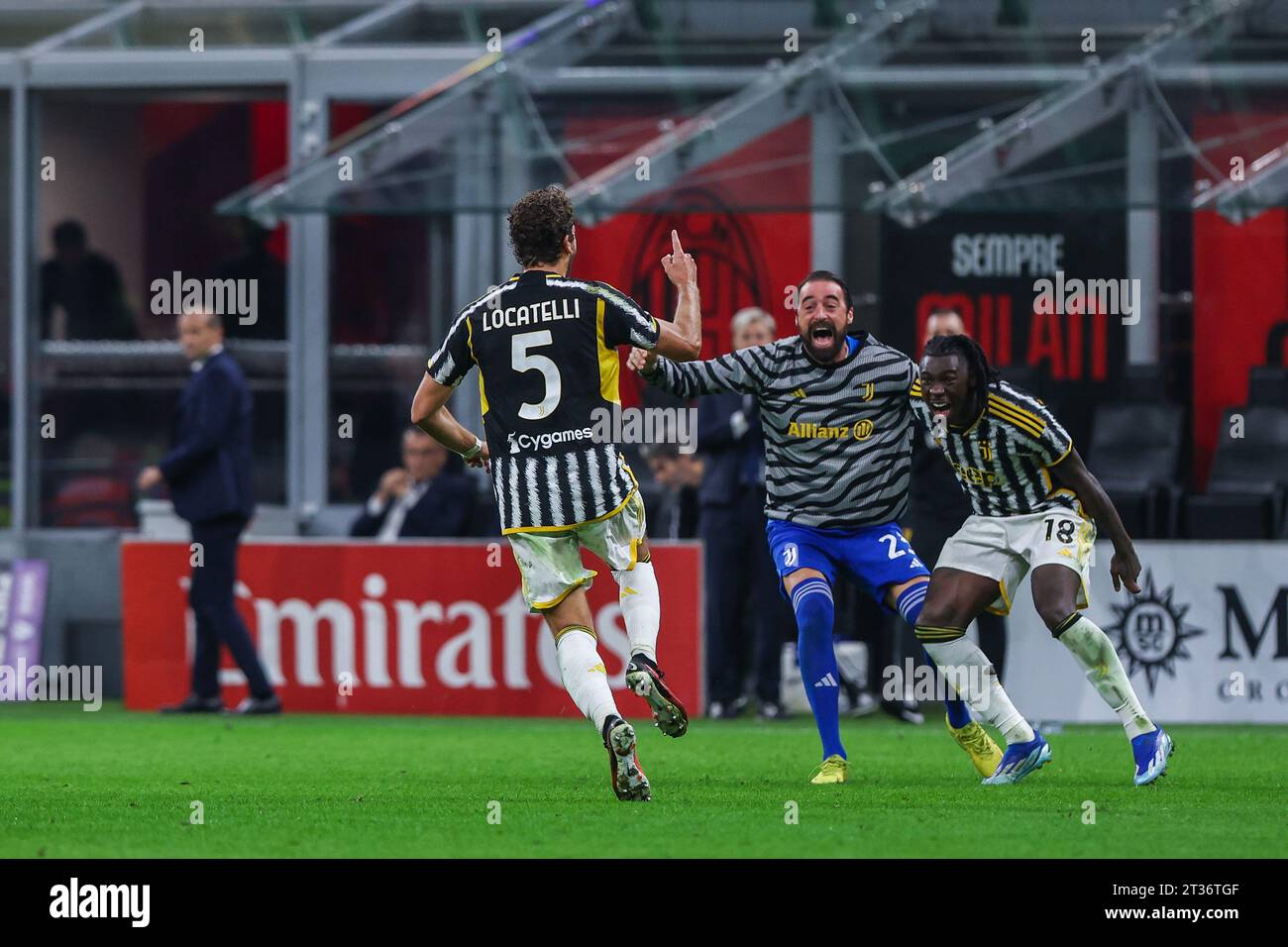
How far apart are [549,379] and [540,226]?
545 mm

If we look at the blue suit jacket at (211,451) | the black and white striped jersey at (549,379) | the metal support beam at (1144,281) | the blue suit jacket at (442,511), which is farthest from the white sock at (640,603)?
the metal support beam at (1144,281)

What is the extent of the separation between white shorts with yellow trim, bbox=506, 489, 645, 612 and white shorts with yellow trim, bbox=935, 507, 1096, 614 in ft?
4.59

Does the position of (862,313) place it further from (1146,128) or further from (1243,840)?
(1243,840)

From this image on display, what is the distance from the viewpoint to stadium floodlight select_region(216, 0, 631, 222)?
14852 millimetres

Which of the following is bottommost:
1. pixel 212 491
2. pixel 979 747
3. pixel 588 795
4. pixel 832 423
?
pixel 588 795

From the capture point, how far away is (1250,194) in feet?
45.1

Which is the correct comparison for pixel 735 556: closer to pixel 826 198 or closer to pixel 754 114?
pixel 826 198

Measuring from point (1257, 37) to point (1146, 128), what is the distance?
131 centimetres

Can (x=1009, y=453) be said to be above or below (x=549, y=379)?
below

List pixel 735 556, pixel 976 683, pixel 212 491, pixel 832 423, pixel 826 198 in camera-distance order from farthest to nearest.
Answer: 1. pixel 826 198
2. pixel 212 491
3. pixel 735 556
4. pixel 832 423
5. pixel 976 683

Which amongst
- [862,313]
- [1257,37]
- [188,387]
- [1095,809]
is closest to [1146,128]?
Answer: [1257,37]

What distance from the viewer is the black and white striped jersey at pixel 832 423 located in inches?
352

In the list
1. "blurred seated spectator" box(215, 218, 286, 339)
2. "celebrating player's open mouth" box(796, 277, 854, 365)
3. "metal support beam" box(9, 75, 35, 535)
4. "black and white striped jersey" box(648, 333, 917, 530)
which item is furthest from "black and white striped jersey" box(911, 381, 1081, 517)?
"metal support beam" box(9, 75, 35, 535)

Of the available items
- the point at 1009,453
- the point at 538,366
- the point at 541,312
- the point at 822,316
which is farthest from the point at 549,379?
the point at 1009,453
